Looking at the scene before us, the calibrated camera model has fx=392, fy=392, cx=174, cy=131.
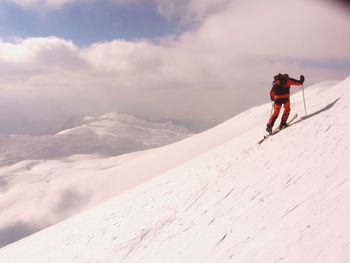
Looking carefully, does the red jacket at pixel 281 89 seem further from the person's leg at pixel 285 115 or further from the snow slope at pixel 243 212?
the snow slope at pixel 243 212

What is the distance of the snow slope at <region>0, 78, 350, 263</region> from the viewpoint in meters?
6.78

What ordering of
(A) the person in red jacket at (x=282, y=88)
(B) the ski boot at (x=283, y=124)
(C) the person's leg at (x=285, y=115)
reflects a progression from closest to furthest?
(A) the person in red jacket at (x=282, y=88) < (C) the person's leg at (x=285, y=115) < (B) the ski boot at (x=283, y=124)

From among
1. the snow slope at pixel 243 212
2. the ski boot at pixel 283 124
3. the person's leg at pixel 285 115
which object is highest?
the person's leg at pixel 285 115

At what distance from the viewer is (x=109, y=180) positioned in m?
64.8

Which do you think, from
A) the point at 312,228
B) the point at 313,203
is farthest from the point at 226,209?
the point at 312,228

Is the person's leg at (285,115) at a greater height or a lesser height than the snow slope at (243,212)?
greater

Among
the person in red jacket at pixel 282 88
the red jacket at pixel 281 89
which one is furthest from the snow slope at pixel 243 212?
the red jacket at pixel 281 89

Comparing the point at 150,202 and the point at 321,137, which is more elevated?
the point at 321,137

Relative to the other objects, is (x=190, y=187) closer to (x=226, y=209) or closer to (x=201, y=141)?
(x=226, y=209)

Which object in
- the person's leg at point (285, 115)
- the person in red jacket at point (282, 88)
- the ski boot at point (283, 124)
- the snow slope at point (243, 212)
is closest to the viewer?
the snow slope at point (243, 212)

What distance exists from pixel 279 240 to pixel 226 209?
338cm

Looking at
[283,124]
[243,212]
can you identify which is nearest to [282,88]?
[283,124]

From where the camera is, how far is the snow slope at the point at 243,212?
6777 millimetres

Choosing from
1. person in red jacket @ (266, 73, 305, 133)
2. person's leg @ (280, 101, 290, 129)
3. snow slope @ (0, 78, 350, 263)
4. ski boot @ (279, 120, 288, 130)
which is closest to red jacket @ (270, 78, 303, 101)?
person in red jacket @ (266, 73, 305, 133)
